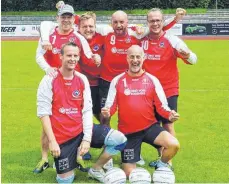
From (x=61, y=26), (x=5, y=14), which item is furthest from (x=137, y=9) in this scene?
(x=61, y=26)

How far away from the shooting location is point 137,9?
41.7 m

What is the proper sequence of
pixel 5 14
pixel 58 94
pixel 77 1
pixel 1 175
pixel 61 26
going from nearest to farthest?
pixel 58 94 < pixel 1 175 < pixel 61 26 < pixel 5 14 < pixel 77 1

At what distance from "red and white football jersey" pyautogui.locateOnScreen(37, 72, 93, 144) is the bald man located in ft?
0.98

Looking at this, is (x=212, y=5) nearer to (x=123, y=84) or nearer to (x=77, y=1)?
(x=77, y=1)

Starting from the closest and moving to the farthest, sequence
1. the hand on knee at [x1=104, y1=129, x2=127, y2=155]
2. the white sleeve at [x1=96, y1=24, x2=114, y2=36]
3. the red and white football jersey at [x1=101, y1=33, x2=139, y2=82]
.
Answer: the hand on knee at [x1=104, y1=129, x2=127, y2=155]
the red and white football jersey at [x1=101, y1=33, x2=139, y2=82]
the white sleeve at [x1=96, y1=24, x2=114, y2=36]

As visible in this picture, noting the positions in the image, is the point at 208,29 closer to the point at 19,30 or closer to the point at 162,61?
the point at 19,30

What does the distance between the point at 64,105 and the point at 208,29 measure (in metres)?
26.5

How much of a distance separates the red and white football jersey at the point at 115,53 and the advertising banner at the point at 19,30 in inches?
1018

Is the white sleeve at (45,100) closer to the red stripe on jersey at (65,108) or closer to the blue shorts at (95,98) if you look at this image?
the red stripe on jersey at (65,108)

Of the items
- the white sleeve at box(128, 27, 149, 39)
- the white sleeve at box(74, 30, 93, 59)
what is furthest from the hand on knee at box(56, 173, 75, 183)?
the white sleeve at box(128, 27, 149, 39)

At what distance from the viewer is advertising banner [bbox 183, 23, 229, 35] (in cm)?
3105

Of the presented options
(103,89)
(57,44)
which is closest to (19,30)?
(103,89)

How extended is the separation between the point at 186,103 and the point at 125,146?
212 inches

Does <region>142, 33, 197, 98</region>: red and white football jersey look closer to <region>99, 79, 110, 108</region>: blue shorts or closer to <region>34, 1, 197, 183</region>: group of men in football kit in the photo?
<region>34, 1, 197, 183</region>: group of men in football kit
